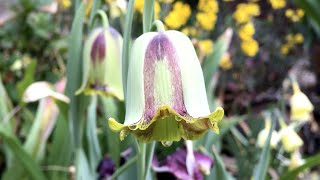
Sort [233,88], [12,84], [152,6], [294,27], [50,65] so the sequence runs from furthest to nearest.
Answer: [294,27], [233,88], [50,65], [12,84], [152,6]

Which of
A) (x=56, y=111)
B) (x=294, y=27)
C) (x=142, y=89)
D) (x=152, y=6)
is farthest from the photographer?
(x=294, y=27)

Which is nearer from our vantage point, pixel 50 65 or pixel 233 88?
pixel 50 65

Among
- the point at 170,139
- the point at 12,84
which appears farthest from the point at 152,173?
the point at 12,84

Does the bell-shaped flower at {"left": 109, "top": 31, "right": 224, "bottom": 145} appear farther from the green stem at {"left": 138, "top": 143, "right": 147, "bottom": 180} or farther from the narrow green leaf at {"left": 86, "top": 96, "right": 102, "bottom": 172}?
the narrow green leaf at {"left": 86, "top": 96, "right": 102, "bottom": 172}

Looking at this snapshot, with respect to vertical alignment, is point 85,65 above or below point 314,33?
above

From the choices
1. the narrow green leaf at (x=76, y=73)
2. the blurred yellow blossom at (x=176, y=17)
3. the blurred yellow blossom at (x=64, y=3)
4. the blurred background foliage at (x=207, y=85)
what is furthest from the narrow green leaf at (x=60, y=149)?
the blurred yellow blossom at (x=64, y=3)

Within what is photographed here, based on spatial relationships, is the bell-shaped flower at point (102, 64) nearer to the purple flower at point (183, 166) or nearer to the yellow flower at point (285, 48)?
the purple flower at point (183, 166)

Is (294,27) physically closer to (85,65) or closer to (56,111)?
(56,111)
